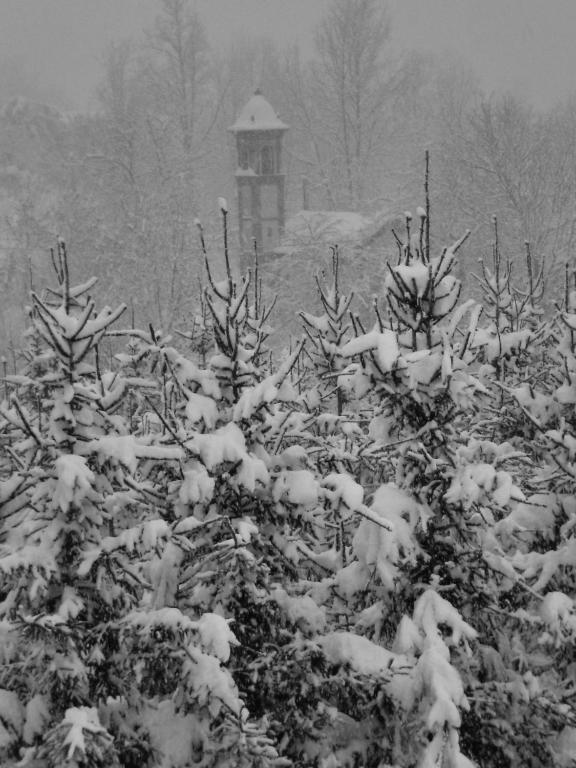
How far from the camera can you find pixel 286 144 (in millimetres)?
56625

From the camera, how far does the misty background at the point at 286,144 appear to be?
30.4m

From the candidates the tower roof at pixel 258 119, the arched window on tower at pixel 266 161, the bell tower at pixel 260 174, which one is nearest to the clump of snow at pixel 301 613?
the bell tower at pixel 260 174

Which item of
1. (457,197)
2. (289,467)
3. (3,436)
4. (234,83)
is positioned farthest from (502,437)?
(234,83)

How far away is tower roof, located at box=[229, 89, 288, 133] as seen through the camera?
125 ft

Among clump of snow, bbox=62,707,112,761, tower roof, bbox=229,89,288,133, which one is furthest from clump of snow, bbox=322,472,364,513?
tower roof, bbox=229,89,288,133

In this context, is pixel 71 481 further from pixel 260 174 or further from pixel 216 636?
pixel 260 174

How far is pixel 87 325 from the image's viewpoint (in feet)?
15.8

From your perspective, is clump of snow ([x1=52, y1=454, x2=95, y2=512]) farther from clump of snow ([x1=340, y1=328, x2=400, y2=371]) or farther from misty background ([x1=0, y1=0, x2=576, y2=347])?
misty background ([x1=0, y1=0, x2=576, y2=347])

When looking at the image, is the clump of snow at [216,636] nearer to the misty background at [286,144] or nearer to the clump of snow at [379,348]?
the clump of snow at [379,348]

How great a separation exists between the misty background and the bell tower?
2.45 m

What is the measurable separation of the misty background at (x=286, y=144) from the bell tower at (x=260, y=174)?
8.04 ft

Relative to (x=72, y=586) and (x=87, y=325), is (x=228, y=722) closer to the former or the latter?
(x=72, y=586)

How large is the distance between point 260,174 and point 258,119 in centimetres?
281

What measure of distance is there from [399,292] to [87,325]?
2.21 m
